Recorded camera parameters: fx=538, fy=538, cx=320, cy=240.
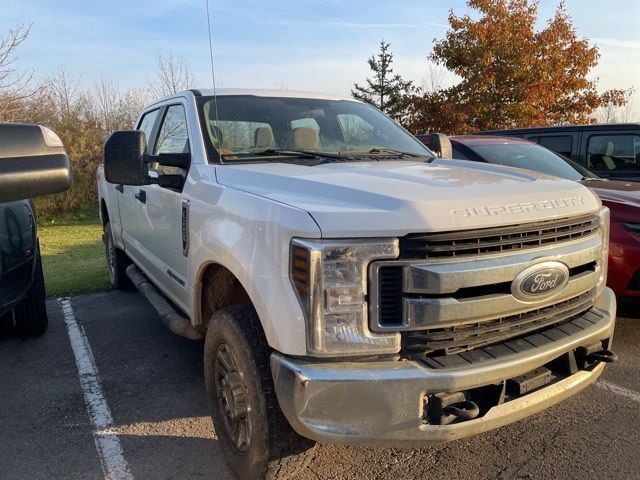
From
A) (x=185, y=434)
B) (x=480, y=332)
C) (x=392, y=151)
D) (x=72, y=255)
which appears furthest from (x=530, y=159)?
(x=72, y=255)

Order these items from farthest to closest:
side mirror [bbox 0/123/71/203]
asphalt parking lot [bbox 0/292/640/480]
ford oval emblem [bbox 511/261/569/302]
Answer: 1. asphalt parking lot [bbox 0/292/640/480]
2. ford oval emblem [bbox 511/261/569/302]
3. side mirror [bbox 0/123/71/203]

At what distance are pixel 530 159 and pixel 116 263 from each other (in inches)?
191

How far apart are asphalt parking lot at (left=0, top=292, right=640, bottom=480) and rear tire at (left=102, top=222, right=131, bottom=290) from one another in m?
1.74

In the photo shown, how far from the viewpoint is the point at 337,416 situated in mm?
2031

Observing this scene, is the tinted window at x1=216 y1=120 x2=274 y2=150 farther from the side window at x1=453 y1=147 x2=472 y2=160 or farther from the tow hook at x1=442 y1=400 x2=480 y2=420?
the side window at x1=453 y1=147 x2=472 y2=160

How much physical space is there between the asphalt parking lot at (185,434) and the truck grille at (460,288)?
897 mm

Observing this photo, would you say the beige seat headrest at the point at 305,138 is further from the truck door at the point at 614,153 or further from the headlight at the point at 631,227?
the truck door at the point at 614,153

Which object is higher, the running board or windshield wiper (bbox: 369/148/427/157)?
windshield wiper (bbox: 369/148/427/157)

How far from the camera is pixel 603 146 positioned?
7281mm

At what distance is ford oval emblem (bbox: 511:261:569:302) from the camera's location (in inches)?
88.4

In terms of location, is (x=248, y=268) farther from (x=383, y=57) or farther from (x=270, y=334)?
(x=383, y=57)

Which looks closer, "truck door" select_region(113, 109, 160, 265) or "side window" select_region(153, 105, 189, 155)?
"side window" select_region(153, 105, 189, 155)

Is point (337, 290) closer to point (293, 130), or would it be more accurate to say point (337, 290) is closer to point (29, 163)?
point (29, 163)

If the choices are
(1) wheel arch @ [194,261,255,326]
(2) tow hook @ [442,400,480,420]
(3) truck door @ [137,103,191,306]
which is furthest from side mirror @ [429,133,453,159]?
(2) tow hook @ [442,400,480,420]
